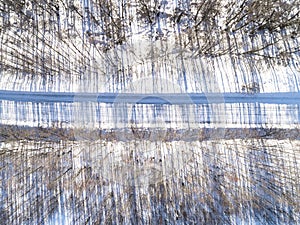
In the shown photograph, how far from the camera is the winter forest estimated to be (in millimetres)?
3012

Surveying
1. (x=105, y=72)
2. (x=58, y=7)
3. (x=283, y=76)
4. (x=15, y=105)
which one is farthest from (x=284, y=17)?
(x=15, y=105)

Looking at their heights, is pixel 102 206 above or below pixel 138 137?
below

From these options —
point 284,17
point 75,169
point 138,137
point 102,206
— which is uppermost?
point 284,17

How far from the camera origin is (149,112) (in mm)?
3076

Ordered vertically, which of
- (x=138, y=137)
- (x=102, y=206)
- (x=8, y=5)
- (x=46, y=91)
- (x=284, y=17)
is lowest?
(x=102, y=206)

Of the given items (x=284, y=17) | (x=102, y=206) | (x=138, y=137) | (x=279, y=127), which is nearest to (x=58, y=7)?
(x=138, y=137)

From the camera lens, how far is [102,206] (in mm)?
3010

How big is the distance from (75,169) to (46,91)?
0.68m

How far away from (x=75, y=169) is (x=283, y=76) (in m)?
1.88

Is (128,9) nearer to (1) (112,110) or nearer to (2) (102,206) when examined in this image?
(1) (112,110)

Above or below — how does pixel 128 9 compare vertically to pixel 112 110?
above

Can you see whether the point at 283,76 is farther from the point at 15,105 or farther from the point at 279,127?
the point at 15,105

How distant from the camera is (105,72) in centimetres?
310

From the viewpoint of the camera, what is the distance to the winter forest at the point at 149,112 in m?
3.01
